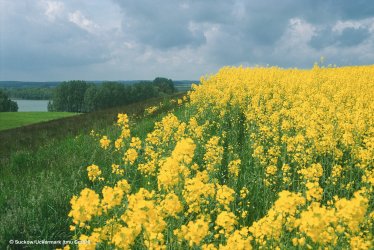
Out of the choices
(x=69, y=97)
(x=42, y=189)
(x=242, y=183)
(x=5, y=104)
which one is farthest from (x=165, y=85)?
(x=42, y=189)

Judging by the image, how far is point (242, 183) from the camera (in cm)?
679

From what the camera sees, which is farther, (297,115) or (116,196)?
(297,115)

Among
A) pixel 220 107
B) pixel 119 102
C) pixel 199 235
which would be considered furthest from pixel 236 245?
pixel 119 102

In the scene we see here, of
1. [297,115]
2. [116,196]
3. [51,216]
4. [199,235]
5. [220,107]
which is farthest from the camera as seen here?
[220,107]

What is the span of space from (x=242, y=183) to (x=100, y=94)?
7153cm

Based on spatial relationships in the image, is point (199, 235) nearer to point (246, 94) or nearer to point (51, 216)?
point (51, 216)

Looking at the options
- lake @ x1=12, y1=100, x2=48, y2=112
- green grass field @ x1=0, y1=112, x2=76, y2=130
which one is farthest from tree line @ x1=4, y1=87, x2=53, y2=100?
green grass field @ x1=0, y1=112, x2=76, y2=130

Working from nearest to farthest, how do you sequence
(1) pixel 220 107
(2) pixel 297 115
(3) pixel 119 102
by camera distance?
1. (2) pixel 297 115
2. (1) pixel 220 107
3. (3) pixel 119 102

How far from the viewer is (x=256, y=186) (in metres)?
6.55

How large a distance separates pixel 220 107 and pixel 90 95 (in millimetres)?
70115

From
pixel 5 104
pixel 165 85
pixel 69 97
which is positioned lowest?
pixel 5 104

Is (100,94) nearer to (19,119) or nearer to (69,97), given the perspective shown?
(69,97)

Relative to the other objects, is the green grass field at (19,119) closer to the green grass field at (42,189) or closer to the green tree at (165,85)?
the green grass field at (42,189)

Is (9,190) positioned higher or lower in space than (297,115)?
lower
